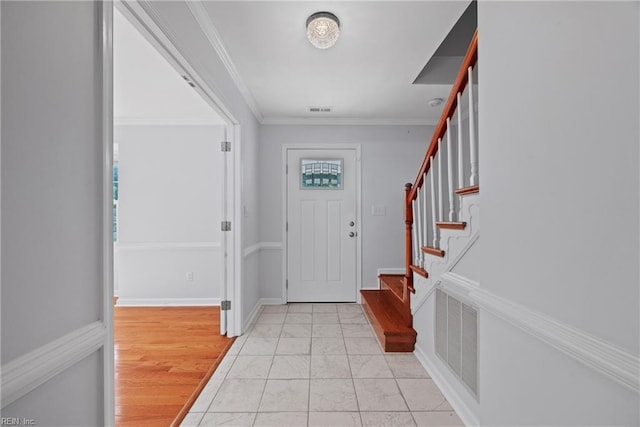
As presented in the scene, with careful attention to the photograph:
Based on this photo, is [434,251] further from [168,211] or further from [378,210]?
[168,211]

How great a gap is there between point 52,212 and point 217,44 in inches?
70.9

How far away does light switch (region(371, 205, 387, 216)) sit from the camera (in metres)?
3.96

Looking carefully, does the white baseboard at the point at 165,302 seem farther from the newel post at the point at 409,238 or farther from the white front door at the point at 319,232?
the newel post at the point at 409,238

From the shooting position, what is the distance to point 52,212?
808 millimetres

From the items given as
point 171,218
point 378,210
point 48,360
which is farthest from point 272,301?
point 48,360

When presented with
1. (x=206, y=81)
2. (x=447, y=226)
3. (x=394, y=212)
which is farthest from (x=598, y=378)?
(x=394, y=212)

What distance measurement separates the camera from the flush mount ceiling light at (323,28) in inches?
73.4

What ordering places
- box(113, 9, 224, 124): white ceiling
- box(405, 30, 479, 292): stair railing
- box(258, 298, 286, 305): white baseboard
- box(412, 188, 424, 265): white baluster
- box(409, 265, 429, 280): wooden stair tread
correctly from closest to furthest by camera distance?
box(405, 30, 479, 292): stair railing, box(113, 9, 224, 124): white ceiling, box(409, 265, 429, 280): wooden stair tread, box(412, 188, 424, 265): white baluster, box(258, 298, 286, 305): white baseboard

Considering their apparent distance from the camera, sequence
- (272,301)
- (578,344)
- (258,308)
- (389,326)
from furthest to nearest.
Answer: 1. (272,301)
2. (258,308)
3. (389,326)
4. (578,344)

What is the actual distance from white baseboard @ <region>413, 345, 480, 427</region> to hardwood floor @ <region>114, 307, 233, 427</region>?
1.57 m

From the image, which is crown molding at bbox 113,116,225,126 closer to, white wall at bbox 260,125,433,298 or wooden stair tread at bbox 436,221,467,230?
white wall at bbox 260,125,433,298

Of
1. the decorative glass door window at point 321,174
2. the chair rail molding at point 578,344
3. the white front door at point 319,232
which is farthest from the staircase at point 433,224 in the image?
the decorative glass door window at point 321,174

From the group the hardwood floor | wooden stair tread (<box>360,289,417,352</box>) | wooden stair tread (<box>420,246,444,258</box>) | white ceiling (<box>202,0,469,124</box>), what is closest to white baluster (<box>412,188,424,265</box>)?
wooden stair tread (<box>420,246,444,258</box>)

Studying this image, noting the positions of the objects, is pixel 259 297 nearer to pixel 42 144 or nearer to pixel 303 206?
pixel 303 206
